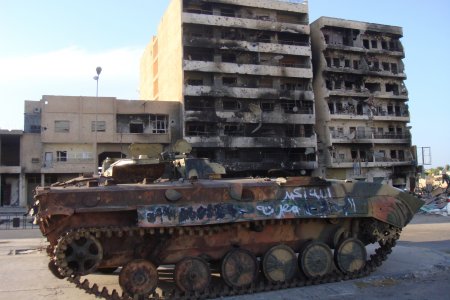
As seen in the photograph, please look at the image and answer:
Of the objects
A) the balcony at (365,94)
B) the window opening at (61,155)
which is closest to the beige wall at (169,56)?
the window opening at (61,155)

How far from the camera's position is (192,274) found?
9.37m

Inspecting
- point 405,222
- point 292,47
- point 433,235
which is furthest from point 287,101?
point 405,222

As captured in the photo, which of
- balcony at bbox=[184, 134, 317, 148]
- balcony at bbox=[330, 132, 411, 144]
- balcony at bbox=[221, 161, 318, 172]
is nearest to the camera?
balcony at bbox=[184, 134, 317, 148]

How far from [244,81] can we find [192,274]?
148 feet

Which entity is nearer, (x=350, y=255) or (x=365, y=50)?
(x=350, y=255)

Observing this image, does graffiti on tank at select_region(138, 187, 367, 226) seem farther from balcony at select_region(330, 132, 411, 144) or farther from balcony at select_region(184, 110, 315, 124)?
balcony at select_region(330, 132, 411, 144)

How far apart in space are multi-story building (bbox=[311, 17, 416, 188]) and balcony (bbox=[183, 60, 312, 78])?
431 centimetres

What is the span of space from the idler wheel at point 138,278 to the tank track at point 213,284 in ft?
0.46

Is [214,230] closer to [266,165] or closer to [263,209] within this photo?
[263,209]

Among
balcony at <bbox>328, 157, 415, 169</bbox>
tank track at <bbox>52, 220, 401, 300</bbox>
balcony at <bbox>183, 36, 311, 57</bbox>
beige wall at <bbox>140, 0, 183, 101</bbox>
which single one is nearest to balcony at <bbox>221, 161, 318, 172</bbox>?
balcony at <bbox>328, 157, 415, 169</bbox>

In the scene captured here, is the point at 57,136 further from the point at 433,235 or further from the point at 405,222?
the point at 405,222

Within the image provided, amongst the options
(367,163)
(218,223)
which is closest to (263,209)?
(218,223)

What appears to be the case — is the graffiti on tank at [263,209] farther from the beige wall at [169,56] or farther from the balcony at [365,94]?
the balcony at [365,94]

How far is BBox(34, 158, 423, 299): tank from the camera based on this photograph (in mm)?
8633
